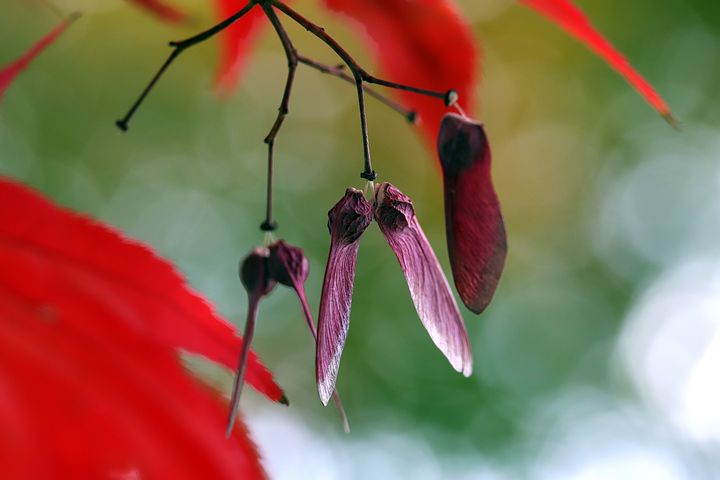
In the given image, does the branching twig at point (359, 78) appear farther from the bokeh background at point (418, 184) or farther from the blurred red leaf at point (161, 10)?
the bokeh background at point (418, 184)

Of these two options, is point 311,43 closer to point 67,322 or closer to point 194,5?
point 194,5

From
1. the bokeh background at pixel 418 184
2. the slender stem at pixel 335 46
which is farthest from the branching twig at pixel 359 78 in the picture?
the bokeh background at pixel 418 184

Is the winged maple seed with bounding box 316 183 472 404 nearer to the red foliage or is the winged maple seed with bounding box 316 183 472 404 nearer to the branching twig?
the branching twig

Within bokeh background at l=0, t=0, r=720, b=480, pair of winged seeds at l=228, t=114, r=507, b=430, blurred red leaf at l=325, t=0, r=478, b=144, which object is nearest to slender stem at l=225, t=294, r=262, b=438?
pair of winged seeds at l=228, t=114, r=507, b=430

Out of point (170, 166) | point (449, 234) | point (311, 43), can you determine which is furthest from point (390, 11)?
point (170, 166)

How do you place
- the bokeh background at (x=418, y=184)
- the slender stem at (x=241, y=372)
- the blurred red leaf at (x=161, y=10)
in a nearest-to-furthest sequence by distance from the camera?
the slender stem at (x=241, y=372)
the blurred red leaf at (x=161, y=10)
the bokeh background at (x=418, y=184)

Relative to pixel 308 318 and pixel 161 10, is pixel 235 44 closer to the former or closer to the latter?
pixel 161 10
